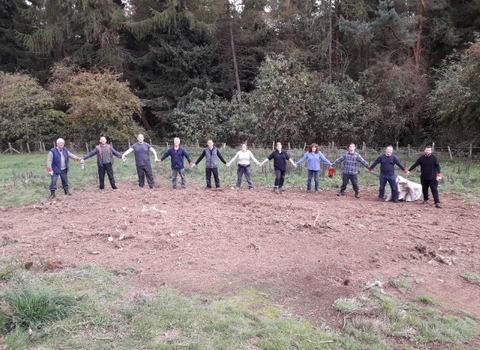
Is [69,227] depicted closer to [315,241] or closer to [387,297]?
[315,241]

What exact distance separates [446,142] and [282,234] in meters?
18.9

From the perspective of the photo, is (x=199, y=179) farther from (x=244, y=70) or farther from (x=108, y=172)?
(x=244, y=70)

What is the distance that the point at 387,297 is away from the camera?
5449 millimetres

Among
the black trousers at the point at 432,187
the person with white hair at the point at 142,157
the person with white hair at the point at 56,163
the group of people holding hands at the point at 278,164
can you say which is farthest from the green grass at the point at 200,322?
the person with white hair at the point at 142,157

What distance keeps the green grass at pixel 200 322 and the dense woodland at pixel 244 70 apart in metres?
19.5

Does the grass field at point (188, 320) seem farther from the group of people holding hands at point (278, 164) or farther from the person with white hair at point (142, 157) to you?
Answer: the person with white hair at point (142, 157)

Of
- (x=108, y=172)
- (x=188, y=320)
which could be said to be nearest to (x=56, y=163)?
(x=108, y=172)

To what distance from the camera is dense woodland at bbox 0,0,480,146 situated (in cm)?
2488

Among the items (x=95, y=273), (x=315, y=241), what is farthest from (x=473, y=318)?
(x=95, y=273)

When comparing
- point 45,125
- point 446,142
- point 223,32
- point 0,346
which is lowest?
point 0,346

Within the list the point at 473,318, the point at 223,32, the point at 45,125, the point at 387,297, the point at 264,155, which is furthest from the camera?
the point at 223,32

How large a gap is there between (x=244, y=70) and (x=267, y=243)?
24.4 m

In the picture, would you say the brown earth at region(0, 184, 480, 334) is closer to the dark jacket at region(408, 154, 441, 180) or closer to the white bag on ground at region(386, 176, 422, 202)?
the white bag on ground at region(386, 176, 422, 202)

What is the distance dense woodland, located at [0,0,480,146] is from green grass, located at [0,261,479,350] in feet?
63.9
